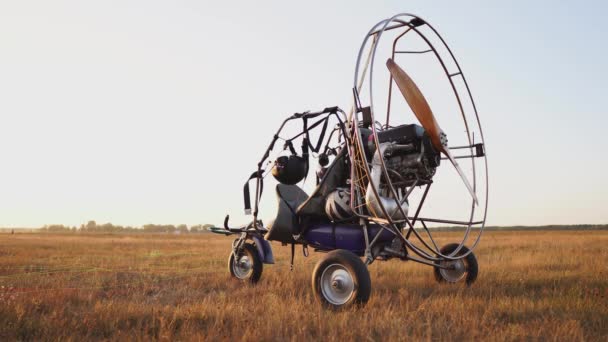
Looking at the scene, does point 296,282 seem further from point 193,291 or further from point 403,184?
point 403,184

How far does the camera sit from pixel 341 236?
7266 millimetres

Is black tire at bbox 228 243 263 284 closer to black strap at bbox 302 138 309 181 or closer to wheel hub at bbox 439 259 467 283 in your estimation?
black strap at bbox 302 138 309 181

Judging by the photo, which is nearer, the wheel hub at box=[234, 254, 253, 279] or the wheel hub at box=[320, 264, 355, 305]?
the wheel hub at box=[320, 264, 355, 305]

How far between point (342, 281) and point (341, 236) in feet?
4.18

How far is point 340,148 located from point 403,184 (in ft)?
3.85

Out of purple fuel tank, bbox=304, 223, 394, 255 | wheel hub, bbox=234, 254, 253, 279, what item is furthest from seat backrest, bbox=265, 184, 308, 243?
wheel hub, bbox=234, 254, 253, 279

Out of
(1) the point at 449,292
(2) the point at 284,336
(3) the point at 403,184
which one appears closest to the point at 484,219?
(1) the point at 449,292

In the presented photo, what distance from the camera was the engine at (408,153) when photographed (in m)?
6.58

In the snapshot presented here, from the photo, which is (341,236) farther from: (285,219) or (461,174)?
(461,174)

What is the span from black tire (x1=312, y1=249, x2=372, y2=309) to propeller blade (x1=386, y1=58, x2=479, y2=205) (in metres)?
2.21

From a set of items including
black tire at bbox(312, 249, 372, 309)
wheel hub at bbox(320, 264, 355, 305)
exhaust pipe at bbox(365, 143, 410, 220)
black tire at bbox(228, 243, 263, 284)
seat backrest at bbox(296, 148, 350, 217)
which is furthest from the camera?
black tire at bbox(228, 243, 263, 284)

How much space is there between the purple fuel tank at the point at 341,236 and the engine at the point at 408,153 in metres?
1.00

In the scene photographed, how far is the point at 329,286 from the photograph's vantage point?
6270 millimetres

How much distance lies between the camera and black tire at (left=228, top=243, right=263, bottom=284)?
9.08m
